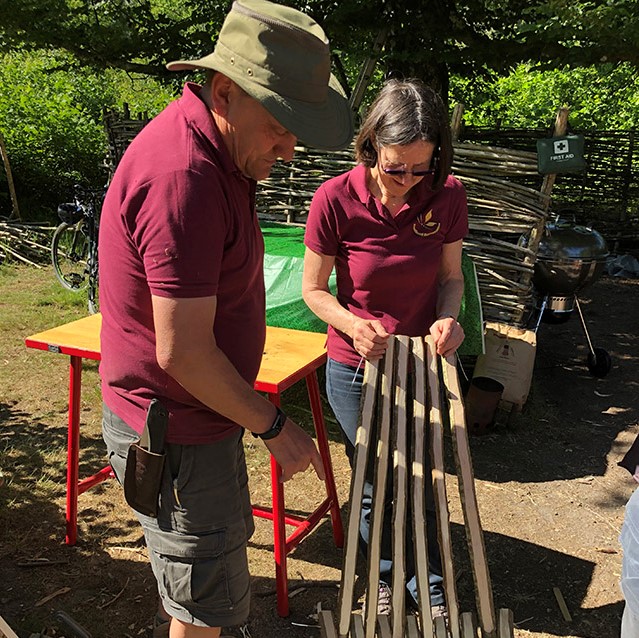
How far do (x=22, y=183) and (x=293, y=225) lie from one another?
254 inches

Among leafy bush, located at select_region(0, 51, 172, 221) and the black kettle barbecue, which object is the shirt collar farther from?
leafy bush, located at select_region(0, 51, 172, 221)

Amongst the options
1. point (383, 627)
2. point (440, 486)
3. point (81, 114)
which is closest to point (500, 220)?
point (440, 486)

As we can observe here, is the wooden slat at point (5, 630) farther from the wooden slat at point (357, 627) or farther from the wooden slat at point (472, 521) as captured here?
the wooden slat at point (472, 521)

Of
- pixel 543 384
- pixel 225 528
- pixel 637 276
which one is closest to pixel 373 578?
pixel 225 528

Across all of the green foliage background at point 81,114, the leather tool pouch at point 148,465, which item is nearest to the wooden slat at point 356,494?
the leather tool pouch at point 148,465

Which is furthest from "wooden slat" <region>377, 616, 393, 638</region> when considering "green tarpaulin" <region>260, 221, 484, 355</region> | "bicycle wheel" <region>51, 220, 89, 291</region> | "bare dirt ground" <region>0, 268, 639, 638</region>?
"bicycle wheel" <region>51, 220, 89, 291</region>

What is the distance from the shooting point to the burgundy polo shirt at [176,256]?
143 centimetres

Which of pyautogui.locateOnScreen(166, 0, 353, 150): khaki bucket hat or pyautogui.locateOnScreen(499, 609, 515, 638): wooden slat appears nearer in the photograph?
pyautogui.locateOnScreen(166, 0, 353, 150): khaki bucket hat

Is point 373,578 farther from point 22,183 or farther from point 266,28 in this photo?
point 22,183

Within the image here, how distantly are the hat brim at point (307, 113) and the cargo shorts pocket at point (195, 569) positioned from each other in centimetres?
107

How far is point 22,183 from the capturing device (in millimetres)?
10852

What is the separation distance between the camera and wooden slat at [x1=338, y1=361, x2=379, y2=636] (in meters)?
2.08

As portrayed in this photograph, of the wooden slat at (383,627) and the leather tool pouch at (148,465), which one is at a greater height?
the leather tool pouch at (148,465)

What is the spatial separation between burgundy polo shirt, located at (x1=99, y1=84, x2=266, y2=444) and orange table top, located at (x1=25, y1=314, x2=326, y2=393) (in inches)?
31.8
